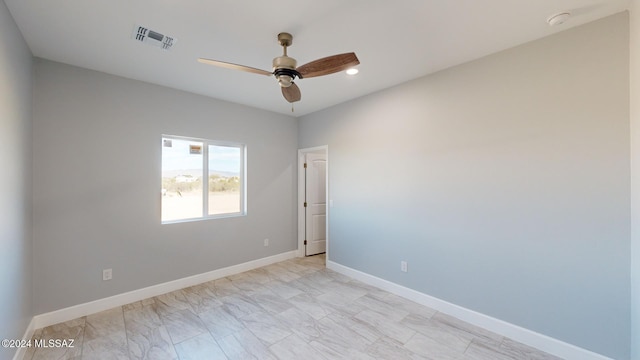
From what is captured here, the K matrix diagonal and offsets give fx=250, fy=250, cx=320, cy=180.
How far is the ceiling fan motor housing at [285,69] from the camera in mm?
1944

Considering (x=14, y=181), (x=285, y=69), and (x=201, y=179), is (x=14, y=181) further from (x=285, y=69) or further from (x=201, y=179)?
(x=285, y=69)

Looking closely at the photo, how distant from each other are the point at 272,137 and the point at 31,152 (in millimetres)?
2903

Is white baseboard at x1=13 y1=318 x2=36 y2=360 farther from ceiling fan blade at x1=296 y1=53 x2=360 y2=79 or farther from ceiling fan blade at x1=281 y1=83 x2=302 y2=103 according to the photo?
ceiling fan blade at x1=296 y1=53 x2=360 y2=79

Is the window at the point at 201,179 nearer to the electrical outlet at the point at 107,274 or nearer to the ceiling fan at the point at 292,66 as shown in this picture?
the electrical outlet at the point at 107,274

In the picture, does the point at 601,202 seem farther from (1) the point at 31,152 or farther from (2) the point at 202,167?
(1) the point at 31,152

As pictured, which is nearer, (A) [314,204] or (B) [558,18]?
(B) [558,18]

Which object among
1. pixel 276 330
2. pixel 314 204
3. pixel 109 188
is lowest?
pixel 276 330

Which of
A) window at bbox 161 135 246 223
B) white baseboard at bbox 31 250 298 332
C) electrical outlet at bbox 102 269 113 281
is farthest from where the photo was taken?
window at bbox 161 135 246 223

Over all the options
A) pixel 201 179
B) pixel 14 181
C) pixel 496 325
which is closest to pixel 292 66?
pixel 14 181

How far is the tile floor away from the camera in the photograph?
2174 millimetres

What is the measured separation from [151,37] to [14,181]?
Answer: 162 centimetres

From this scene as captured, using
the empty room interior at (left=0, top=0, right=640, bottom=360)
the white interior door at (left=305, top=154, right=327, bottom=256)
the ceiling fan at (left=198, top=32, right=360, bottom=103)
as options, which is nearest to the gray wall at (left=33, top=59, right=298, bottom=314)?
the empty room interior at (left=0, top=0, right=640, bottom=360)

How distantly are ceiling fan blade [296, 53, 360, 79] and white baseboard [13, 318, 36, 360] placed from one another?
3.18 metres

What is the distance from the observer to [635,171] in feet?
5.84
